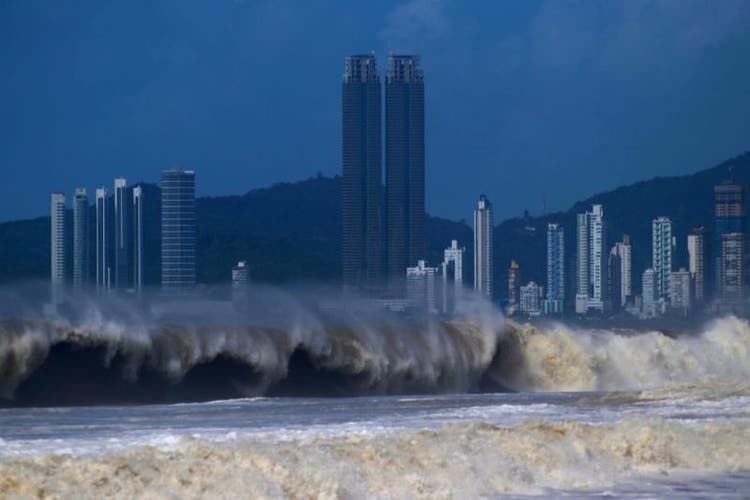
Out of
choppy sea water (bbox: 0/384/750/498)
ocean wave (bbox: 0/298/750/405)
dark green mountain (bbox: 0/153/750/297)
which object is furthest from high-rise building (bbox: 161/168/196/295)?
choppy sea water (bbox: 0/384/750/498)

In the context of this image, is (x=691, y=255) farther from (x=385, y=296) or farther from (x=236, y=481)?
(x=236, y=481)

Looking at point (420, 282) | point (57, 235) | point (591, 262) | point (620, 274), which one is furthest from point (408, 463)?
point (591, 262)

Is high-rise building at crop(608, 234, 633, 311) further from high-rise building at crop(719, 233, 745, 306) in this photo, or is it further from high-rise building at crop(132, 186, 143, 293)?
high-rise building at crop(132, 186, 143, 293)

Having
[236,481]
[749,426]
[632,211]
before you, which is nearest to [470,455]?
[236,481]

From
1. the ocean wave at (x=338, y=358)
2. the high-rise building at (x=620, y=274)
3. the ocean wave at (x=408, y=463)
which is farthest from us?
the high-rise building at (x=620, y=274)

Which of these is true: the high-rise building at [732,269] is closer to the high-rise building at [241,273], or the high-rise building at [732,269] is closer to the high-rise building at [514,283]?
the high-rise building at [514,283]

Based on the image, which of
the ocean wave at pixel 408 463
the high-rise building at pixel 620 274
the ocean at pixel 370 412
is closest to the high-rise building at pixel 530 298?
the high-rise building at pixel 620 274
